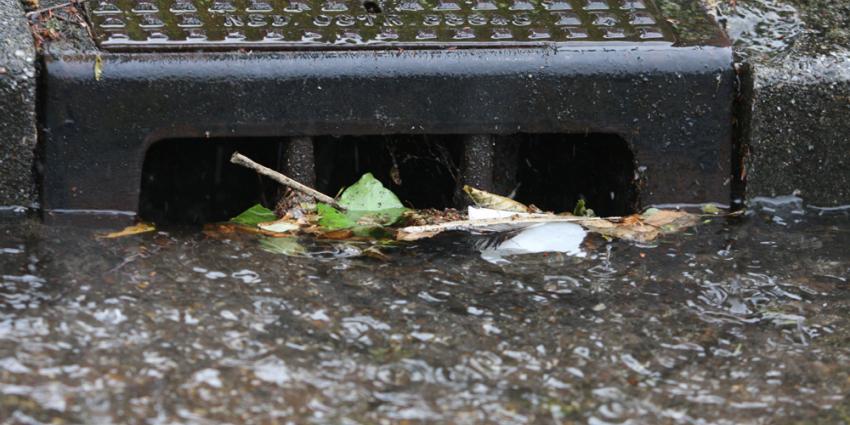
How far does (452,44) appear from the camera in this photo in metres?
2.50

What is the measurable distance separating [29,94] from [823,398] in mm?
1764

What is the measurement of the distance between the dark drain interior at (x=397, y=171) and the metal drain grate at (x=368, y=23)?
0.32 meters

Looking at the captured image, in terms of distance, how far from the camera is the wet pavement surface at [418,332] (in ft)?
5.24

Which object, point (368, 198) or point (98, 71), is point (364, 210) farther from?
point (98, 71)

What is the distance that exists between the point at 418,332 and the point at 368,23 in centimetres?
100

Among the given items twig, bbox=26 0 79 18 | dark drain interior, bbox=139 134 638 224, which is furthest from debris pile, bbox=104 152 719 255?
twig, bbox=26 0 79 18

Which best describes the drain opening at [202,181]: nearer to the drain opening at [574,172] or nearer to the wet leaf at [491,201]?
the wet leaf at [491,201]

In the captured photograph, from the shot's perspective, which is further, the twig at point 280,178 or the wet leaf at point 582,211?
the wet leaf at point 582,211

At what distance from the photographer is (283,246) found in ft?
7.58

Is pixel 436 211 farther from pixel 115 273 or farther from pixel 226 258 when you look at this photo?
pixel 115 273

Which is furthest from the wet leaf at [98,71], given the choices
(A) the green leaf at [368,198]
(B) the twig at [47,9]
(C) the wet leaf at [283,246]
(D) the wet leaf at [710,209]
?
(D) the wet leaf at [710,209]

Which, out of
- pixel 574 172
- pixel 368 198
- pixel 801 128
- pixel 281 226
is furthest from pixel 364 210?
pixel 801 128

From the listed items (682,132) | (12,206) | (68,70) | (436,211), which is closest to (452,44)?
(436,211)

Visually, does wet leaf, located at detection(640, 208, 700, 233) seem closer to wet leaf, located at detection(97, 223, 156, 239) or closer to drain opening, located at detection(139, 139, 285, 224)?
drain opening, located at detection(139, 139, 285, 224)
